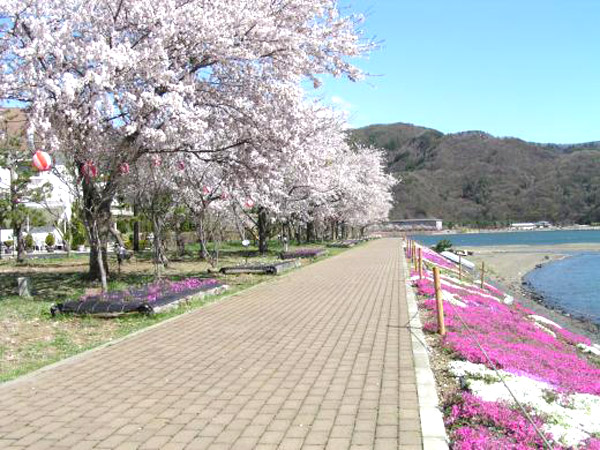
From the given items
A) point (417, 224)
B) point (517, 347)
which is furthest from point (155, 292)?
point (417, 224)

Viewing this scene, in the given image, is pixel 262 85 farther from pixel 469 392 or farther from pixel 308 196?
pixel 308 196

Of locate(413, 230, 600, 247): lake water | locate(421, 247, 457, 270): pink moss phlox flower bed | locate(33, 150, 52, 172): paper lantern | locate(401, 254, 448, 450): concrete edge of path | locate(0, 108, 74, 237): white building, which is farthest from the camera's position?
locate(413, 230, 600, 247): lake water

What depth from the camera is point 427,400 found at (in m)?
5.40

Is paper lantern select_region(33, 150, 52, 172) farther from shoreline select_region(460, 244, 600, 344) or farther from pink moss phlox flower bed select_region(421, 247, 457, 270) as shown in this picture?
pink moss phlox flower bed select_region(421, 247, 457, 270)

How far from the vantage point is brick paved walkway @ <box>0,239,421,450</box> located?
4.62 m

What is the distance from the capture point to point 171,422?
16.3 feet

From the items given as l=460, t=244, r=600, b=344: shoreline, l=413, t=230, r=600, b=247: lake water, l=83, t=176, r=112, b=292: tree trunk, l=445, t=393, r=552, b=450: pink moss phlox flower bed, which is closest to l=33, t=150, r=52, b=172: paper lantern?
l=83, t=176, r=112, b=292: tree trunk

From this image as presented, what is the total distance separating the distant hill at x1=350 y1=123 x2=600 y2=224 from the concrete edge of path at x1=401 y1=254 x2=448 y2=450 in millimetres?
140240

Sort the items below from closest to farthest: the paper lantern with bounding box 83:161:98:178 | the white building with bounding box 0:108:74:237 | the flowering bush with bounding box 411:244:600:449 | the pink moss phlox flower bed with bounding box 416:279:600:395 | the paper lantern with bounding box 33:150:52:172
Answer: the flowering bush with bounding box 411:244:600:449 → the pink moss phlox flower bed with bounding box 416:279:600:395 → the paper lantern with bounding box 33:150:52:172 → the paper lantern with bounding box 83:161:98:178 → the white building with bounding box 0:108:74:237

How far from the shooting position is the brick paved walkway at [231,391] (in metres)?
4.62

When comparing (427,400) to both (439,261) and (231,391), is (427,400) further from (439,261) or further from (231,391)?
(439,261)

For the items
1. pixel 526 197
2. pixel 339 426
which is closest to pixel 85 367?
pixel 339 426

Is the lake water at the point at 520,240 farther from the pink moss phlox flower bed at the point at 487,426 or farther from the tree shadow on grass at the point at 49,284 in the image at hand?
the pink moss phlox flower bed at the point at 487,426

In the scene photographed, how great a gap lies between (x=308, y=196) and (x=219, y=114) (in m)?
18.4
